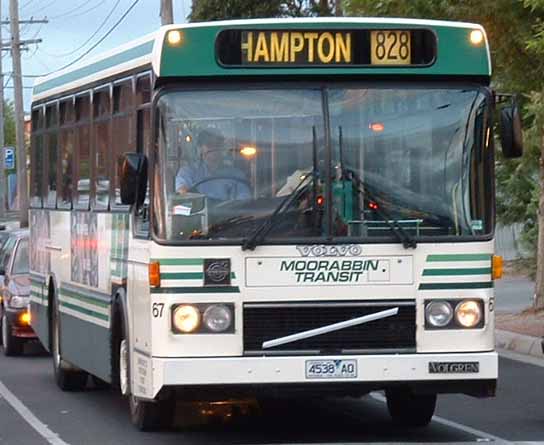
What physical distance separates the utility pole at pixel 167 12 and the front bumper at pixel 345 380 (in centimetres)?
2098

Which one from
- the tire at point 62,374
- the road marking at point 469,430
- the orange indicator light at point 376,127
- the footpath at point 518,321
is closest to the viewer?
the orange indicator light at point 376,127

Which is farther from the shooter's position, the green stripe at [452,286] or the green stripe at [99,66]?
the green stripe at [99,66]

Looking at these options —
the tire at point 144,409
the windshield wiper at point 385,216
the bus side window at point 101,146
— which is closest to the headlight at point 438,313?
the windshield wiper at point 385,216

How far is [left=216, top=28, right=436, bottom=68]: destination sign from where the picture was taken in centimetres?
1142

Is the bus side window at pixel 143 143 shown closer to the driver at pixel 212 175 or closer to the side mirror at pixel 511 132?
the driver at pixel 212 175

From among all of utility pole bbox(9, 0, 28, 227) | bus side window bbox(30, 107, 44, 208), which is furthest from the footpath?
utility pole bbox(9, 0, 28, 227)

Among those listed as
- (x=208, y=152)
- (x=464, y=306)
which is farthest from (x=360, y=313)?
(x=208, y=152)

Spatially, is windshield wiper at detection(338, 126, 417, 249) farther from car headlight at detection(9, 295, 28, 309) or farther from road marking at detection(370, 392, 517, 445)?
car headlight at detection(9, 295, 28, 309)

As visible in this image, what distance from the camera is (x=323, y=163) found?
11359mm

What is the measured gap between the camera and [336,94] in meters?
11.5

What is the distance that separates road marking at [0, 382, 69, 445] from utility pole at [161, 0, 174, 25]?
50.7 feet

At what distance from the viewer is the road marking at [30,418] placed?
42.0 ft

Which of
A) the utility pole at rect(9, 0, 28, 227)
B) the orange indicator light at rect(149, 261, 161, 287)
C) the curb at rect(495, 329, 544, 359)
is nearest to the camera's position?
the orange indicator light at rect(149, 261, 161, 287)

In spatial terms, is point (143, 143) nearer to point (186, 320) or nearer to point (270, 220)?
point (270, 220)
